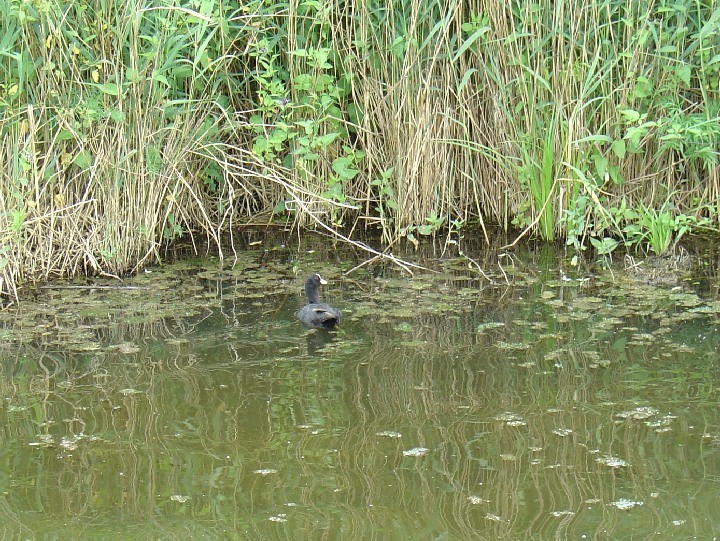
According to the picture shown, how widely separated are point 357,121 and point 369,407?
3.26 metres

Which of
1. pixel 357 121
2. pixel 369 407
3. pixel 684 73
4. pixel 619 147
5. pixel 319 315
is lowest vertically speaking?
pixel 369 407

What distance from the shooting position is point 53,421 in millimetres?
4559

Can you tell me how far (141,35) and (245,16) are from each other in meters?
0.73

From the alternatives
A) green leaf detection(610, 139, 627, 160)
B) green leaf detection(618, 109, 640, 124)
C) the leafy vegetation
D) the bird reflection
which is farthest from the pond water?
green leaf detection(618, 109, 640, 124)

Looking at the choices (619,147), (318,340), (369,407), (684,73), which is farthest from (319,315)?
(684,73)

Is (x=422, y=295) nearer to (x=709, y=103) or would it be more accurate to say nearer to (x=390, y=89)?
(x=390, y=89)

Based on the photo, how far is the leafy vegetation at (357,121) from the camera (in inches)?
249

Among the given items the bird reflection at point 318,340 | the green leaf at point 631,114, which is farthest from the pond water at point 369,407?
the green leaf at point 631,114

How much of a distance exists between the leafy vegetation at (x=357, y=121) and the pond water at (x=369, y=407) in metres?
0.57

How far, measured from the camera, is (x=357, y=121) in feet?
24.4

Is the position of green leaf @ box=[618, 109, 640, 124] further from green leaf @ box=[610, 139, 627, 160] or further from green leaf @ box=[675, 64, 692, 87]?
green leaf @ box=[675, 64, 692, 87]

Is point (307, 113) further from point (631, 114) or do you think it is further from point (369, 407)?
point (369, 407)

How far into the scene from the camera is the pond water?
372 centimetres

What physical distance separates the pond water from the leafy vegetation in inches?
22.4
